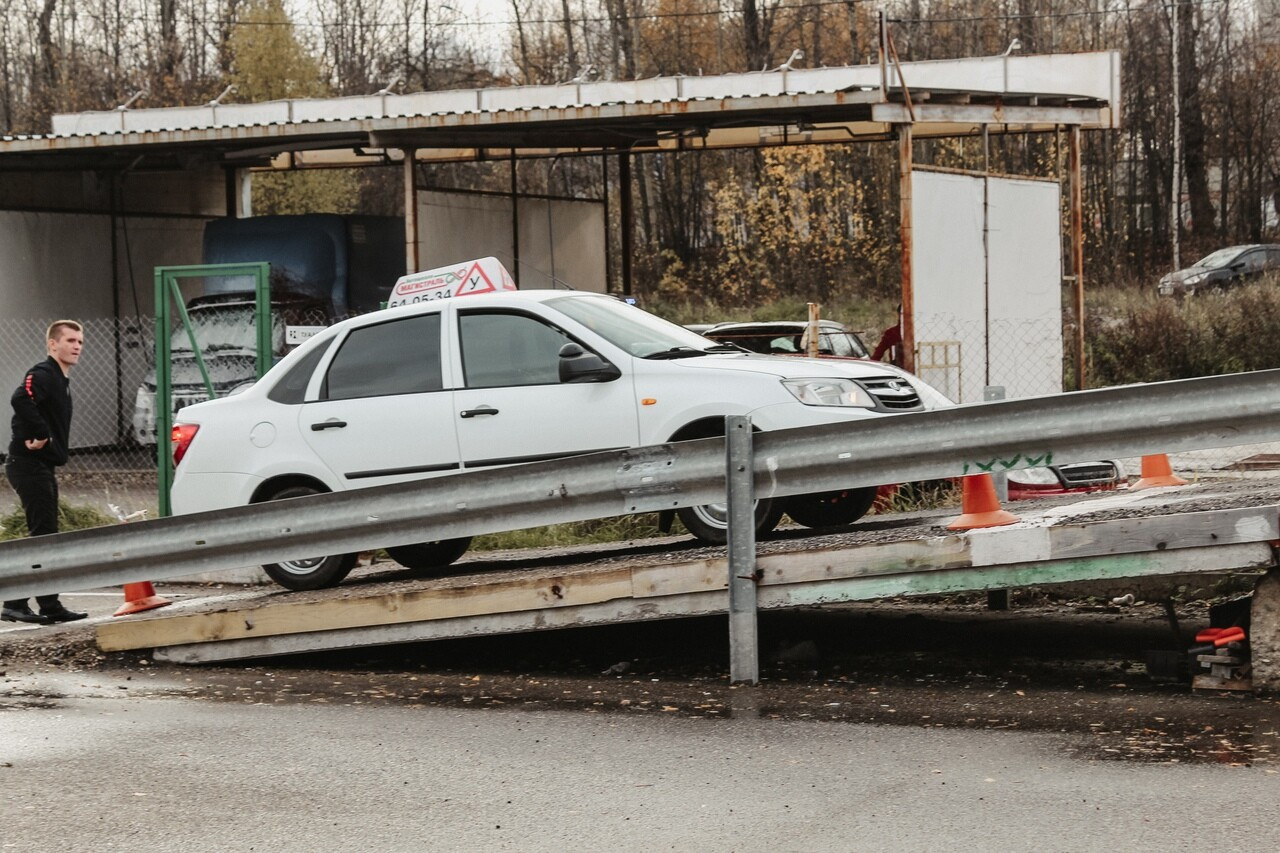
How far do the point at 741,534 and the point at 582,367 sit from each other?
178 centimetres

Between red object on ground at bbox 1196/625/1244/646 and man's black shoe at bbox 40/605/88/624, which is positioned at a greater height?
red object on ground at bbox 1196/625/1244/646

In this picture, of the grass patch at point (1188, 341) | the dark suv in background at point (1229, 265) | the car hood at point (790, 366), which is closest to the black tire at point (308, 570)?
the car hood at point (790, 366)

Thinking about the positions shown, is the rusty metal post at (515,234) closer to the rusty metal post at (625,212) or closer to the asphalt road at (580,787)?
the rusty metal post at (625,212)

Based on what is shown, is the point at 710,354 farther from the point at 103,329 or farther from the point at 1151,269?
the point at 1151,269

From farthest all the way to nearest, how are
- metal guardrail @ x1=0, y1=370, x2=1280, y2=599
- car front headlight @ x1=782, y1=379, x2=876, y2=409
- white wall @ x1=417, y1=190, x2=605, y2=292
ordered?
white wall @ x1=417, y1=190, x2=605, y2=292 < car front headlight @ x1=782, y1=379, x2=876, y2=409 < metal guardrail @ x1=0, y1=370, x2=1280, y2=599

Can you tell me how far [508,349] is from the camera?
9.07 meters

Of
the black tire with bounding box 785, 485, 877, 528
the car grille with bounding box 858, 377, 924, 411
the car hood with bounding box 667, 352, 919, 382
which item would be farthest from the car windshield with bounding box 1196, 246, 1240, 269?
the car hood with bounding box 667, 352, 919, 382

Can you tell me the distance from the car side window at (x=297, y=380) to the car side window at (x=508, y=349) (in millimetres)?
969

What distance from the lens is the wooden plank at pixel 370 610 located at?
7.64 m

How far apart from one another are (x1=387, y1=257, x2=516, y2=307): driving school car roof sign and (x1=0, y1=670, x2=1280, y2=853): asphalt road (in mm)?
5866

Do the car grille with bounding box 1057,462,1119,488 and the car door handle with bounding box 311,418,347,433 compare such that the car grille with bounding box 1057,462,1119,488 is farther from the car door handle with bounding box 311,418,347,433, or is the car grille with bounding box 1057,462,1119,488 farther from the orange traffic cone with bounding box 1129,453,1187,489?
the car door handle with bounding box 311,418,347,433

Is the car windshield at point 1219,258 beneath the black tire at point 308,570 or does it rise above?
above

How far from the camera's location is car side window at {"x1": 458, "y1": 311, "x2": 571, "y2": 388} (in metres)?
8.95

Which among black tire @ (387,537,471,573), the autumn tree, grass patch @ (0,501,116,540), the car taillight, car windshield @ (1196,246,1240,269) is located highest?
the autumn tree
